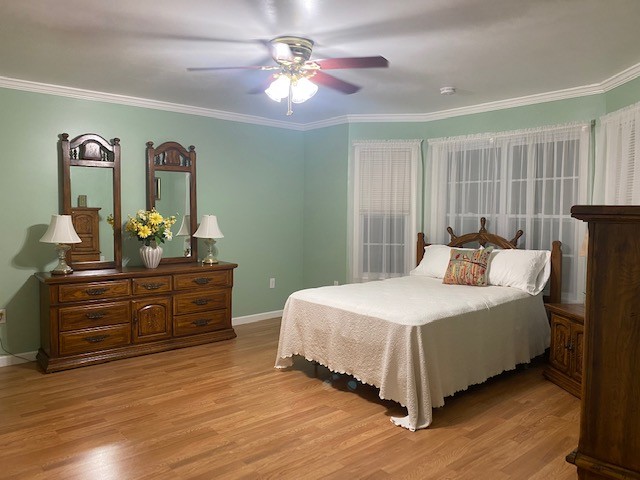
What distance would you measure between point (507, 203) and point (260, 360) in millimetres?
2728

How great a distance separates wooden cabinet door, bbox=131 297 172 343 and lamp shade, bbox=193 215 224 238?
2.46 feet

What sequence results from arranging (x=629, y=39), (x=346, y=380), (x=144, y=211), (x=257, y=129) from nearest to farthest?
1. (x=629, y=39)
2. (x=346, y=380)
3. (x=144, y=211)
4. (x=257, y=129)

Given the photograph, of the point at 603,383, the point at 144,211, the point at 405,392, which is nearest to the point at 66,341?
the point at 144,211

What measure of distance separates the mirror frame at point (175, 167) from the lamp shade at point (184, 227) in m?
0.02

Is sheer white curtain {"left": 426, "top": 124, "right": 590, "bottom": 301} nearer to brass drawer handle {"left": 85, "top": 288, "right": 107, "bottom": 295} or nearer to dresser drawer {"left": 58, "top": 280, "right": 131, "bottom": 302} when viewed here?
dresser drawer {"left": 58, "top": 280, "right": 131, "bottom": 302}

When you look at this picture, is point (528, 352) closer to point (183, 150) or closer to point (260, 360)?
point (260, 360)

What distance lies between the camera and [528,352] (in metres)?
4.00

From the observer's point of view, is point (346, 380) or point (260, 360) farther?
point (260, 360)

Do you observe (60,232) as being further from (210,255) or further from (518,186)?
(518,186)

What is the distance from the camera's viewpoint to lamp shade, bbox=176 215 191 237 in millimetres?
5070

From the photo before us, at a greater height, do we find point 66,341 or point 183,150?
point 183,150

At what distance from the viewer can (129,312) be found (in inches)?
171

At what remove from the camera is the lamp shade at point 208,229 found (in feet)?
16.3

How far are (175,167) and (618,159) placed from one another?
393 centimetres
